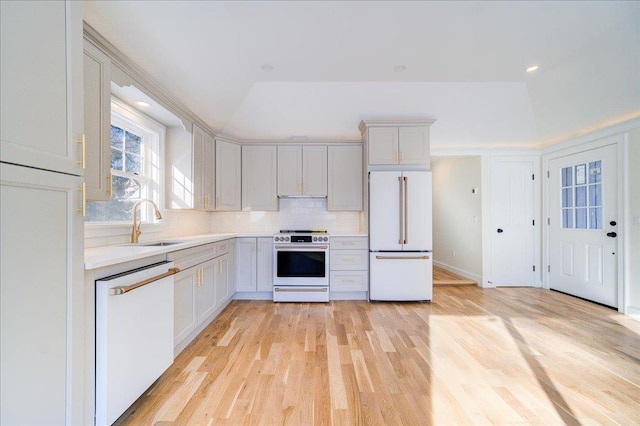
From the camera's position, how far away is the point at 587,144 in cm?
358

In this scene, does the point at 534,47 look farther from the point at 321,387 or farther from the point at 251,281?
the point at 251,281

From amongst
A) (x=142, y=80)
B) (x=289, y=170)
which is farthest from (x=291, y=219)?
(x=142, y=80)

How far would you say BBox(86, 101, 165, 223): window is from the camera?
2309 mm

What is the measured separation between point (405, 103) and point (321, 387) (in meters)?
3.00

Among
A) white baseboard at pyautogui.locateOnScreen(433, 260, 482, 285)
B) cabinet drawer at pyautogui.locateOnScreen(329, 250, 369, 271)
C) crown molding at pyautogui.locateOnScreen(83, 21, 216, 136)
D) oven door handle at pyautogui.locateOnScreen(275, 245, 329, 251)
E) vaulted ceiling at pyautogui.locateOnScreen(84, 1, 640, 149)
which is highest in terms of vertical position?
vaulted ceiling at pyautogui.locateOnScreen(84, 1, 640, 149)

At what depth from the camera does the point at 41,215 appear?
104 centimetres

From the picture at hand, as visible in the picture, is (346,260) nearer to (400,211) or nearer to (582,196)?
(400,211)

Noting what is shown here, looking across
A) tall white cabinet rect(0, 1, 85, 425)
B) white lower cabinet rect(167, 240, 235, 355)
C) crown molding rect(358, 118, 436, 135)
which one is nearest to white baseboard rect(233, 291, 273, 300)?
white lower cabinet rect(167, 240, 235, 355)

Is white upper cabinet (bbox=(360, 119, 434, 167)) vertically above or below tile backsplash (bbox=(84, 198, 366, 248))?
above

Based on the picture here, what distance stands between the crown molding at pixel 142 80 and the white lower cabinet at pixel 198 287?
140 centimetres

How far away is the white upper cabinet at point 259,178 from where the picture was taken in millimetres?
4059

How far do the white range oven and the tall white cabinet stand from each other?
7.96 ft

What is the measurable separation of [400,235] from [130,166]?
3168 millimetres

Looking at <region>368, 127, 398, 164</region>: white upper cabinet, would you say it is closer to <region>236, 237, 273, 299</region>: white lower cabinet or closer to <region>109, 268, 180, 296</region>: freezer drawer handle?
<region>236, 237, 273, 299</region>: white lower cabinet
